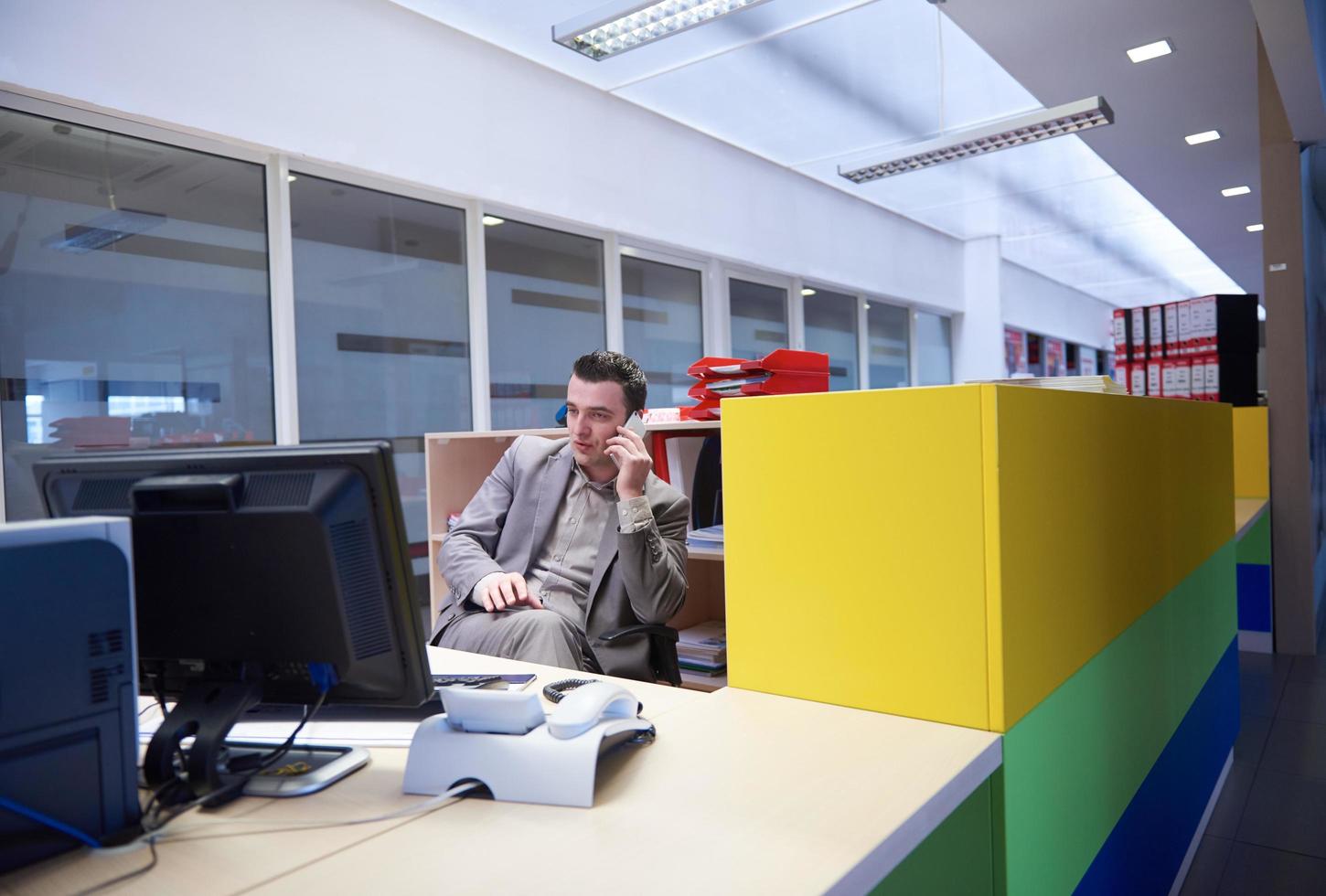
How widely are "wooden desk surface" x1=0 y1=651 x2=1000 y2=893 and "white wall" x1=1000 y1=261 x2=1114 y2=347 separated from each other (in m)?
8.61

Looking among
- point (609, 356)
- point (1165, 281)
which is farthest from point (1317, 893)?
point (1165, 281)

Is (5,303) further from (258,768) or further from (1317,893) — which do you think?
(1317,893)

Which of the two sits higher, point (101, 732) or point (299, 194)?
point (299, 194)

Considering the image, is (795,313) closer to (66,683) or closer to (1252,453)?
(1252,453)

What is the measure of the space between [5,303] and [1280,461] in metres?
5.48

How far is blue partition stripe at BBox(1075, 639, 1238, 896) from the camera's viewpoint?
5.08ft

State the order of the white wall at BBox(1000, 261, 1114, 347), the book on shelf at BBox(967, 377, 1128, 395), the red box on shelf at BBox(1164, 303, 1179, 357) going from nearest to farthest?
the book on shelf at BBox(967, 377, 1128, 395), the red box on shelf at BBox(1164, 303, 1179, 357), the white wall at BBox(1000, 261, 1114, 347)

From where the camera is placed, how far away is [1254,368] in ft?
14.8

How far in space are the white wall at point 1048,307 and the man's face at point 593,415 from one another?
7.60 m

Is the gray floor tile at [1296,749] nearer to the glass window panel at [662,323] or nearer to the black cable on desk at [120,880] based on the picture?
the black cable on desk at [120,880]

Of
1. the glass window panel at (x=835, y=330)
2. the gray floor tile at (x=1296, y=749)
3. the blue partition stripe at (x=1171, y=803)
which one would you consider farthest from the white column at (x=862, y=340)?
the blue partition stripe at (x=1171, y=803)

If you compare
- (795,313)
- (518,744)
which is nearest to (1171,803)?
(518,744)

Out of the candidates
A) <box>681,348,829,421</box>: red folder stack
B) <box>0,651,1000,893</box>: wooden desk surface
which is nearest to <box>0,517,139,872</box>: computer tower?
<box>0,651,1000,893</box>: wooden desk surface

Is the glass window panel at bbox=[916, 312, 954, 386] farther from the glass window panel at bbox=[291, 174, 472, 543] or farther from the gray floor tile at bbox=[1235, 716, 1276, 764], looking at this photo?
the gray floor tile at bbox=[1235, 716, 1276, 764]
